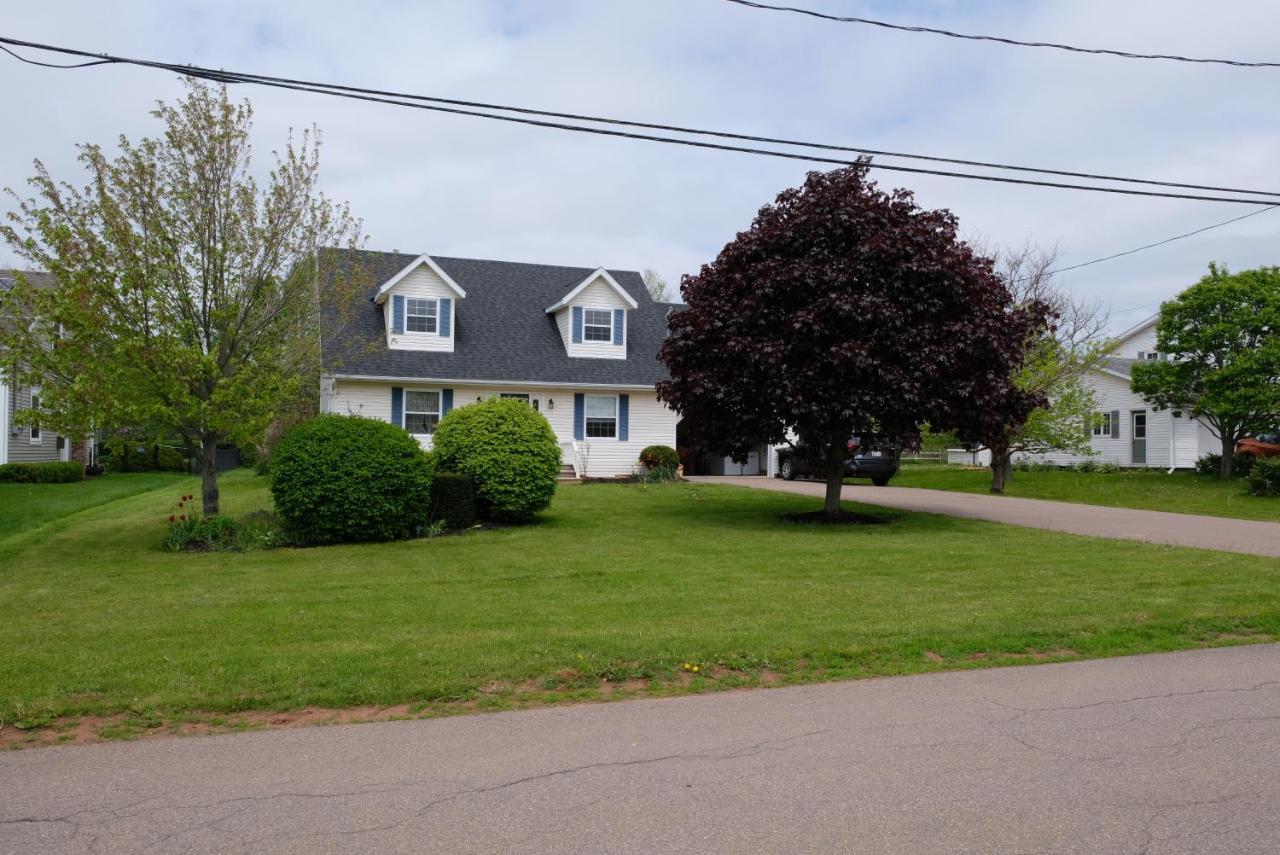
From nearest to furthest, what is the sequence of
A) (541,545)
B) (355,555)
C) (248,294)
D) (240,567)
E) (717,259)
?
(240,567) < (355,555) < (541,545) < (248,294) < (717,259)

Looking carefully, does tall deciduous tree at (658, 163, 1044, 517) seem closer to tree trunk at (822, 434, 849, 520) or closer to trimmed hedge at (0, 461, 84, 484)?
tree trunk at (822, 434, 849, 520)

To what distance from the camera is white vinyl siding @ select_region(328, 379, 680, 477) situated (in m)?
24.9

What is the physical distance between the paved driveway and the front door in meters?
14.5

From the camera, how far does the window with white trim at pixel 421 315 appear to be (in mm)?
26047

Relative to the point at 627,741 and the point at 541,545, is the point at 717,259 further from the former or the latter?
the point at 627,741

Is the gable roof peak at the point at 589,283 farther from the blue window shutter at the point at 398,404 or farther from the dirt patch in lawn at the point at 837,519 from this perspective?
the dirt patch in lawn at the point at 837,519

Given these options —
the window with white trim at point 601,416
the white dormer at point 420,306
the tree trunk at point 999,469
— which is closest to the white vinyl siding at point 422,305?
the white dormer at point 420,306

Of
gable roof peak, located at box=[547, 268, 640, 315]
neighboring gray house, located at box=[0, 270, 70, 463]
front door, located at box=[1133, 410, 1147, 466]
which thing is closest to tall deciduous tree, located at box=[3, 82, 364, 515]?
gable roof peak, located at box=[547, 268, 640, 315]

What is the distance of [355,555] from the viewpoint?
42.3 ft

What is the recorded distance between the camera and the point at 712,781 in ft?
15.7

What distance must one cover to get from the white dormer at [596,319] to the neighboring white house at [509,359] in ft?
0.10

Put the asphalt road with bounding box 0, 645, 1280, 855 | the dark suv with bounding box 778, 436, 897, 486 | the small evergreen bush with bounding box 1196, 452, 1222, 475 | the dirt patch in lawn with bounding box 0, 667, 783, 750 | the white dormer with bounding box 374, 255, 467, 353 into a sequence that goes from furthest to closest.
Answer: the small evergreen bush with bounding box 1196, 452, 1222, 475
the dark suv with bounding box 778, 436, 897, 486
the white dormer with bounding box 374, 255, 467, 353
the dirt patch in lawn with bounding box 0, 667, 783, 750
the asphalt road with bounding box 0, 645, 1280, 855

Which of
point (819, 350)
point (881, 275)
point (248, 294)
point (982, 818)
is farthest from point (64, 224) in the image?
point (982, 818)

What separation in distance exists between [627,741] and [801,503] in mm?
15513
